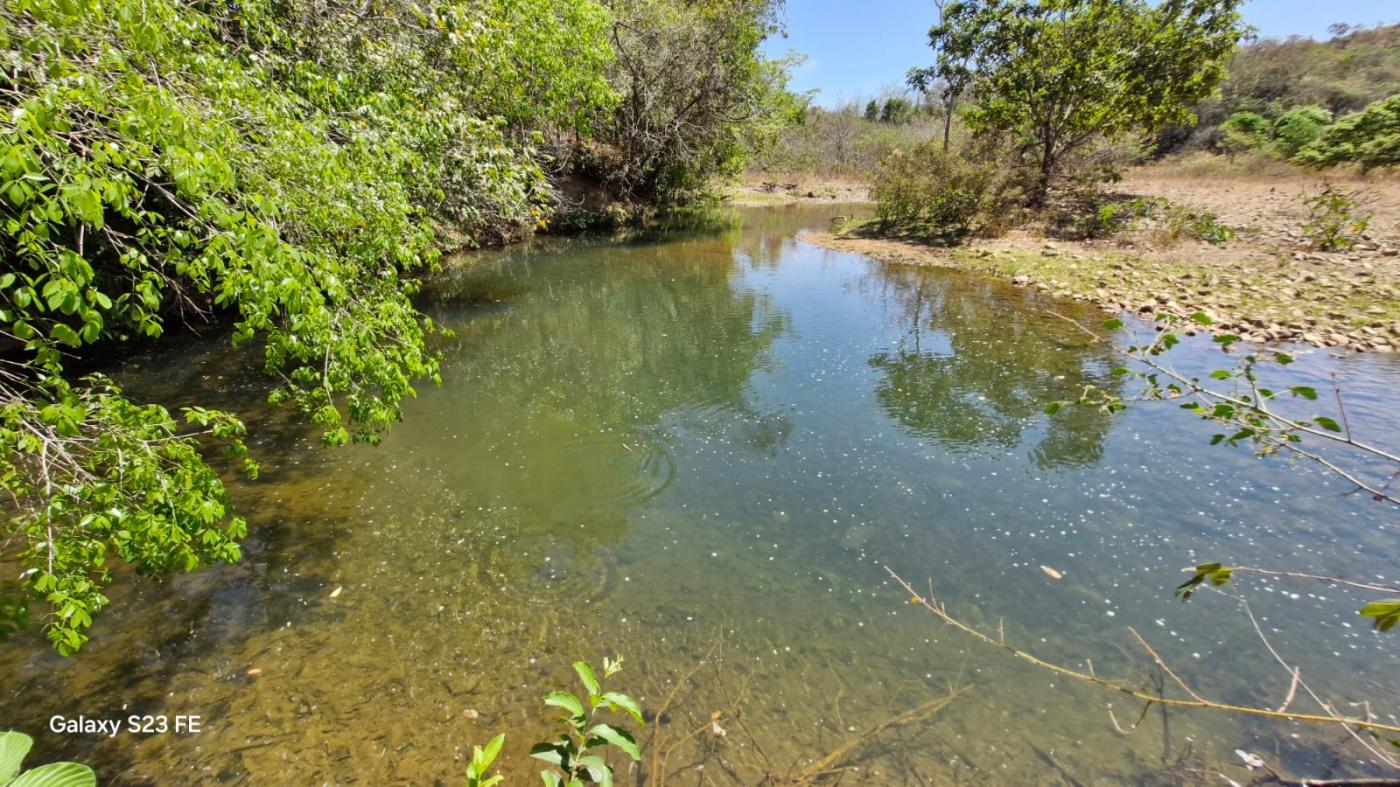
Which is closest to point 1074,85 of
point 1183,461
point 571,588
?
point 1183,461

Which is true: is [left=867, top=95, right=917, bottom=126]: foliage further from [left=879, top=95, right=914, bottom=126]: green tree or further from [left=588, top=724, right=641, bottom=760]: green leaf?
[left=588, top=724, right=641, bottom=760]: green leaf

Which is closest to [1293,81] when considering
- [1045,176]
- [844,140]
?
[1045,176]

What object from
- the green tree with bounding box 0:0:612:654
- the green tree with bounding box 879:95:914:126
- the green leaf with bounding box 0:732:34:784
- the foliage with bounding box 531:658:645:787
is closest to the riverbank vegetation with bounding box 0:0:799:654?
the green tree with bounding box 0:0:612:654

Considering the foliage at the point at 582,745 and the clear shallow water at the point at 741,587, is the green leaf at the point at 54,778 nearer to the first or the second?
the foliage at the point at 582,745

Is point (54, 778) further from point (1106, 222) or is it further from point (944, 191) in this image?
point (944, 191)

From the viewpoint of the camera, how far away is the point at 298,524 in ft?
17.5

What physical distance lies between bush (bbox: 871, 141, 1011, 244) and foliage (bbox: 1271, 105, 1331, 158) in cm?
1313

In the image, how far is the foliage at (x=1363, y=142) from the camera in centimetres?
1744

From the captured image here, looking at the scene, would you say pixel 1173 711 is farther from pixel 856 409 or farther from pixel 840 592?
pixel 856 409

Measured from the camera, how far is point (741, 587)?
185 inches

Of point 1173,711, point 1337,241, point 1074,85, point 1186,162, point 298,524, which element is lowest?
point 1173,711

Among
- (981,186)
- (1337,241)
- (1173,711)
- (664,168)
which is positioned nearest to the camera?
(1173,711)

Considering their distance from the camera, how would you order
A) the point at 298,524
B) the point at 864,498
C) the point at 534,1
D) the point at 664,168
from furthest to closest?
the point at 664,168 < the point at 534,1 < the point at 864,498 < the point at 298,524

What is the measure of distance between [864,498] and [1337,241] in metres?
4.12
